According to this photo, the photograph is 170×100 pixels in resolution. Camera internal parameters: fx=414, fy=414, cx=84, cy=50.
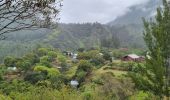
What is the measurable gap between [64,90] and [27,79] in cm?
4829

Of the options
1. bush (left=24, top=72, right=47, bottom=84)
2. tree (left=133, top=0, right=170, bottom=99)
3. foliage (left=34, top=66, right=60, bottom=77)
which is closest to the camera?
tree (left=133, top=0, right=170, bottom=99)

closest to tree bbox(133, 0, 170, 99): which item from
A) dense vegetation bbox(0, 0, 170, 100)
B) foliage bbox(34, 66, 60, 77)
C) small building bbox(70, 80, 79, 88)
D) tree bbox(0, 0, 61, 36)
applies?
dense vegetation bbox(0, 0, 170, 100)

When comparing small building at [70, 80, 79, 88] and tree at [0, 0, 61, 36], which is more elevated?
tree at [0, 0, 61, 36]

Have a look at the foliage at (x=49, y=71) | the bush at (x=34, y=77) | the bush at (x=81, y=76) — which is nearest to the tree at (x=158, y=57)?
the bush at (x=34, y=77)

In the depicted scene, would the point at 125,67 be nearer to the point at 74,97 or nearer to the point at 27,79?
the point at 27,79

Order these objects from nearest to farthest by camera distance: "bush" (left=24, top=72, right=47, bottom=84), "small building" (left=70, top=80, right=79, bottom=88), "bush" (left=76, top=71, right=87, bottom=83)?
"small building" (left=70, top=80, right=79, bottom=88) < "bush" (left=24, top=72, right=47, bottom=84) < "bush" (left=76, top=71, right=87, bottom=83)

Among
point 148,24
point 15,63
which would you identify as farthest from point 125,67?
point 148,24

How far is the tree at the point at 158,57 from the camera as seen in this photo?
65.3 ft

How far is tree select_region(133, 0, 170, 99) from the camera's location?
19906 mm

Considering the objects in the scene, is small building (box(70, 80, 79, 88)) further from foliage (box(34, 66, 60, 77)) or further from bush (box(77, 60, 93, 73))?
bush (box(77, 60, 93, 73))

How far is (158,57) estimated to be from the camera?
1970 cm

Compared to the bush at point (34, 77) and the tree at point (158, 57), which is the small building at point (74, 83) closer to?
the bush at point (34, 77)

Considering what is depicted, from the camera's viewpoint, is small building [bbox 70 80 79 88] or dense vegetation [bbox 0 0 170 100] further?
small building [bbox 70 80 79 88]

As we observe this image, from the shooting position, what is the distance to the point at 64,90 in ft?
107
